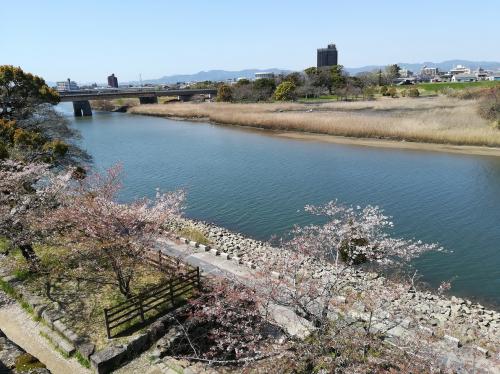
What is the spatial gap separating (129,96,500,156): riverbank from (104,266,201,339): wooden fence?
3296 centimetres

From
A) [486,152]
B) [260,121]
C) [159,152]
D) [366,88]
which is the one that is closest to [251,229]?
[159,152]

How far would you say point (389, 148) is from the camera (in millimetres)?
38094

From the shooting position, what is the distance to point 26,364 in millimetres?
8133

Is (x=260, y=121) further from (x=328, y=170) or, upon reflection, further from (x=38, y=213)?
(x=38, y=213)

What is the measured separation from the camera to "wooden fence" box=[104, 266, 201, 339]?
9.55m

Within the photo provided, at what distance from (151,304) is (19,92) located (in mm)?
17562

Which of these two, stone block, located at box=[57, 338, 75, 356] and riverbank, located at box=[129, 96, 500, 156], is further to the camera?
riverbank, located at box=[129, 96, 500, 156]

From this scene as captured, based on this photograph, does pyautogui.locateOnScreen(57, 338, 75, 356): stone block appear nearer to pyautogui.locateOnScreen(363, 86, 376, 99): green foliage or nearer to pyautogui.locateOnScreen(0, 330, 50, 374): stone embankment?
pyautogui.locateOnScreen(0, 330, 50, 374): stone embankment

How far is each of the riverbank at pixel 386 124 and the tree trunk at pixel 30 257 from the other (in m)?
34.5

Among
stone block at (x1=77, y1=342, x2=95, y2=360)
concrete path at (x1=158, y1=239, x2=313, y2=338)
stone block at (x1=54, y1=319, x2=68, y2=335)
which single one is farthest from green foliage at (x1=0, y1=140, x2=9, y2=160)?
stone block at (x1=77, y1=342, x2=95, y2=360)

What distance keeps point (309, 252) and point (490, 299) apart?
8.06m

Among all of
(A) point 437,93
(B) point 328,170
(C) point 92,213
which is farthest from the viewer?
(A) point 437,93

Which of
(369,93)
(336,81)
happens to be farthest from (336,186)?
(336,81)

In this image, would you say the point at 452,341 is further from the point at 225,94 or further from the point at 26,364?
the point at 225,94
